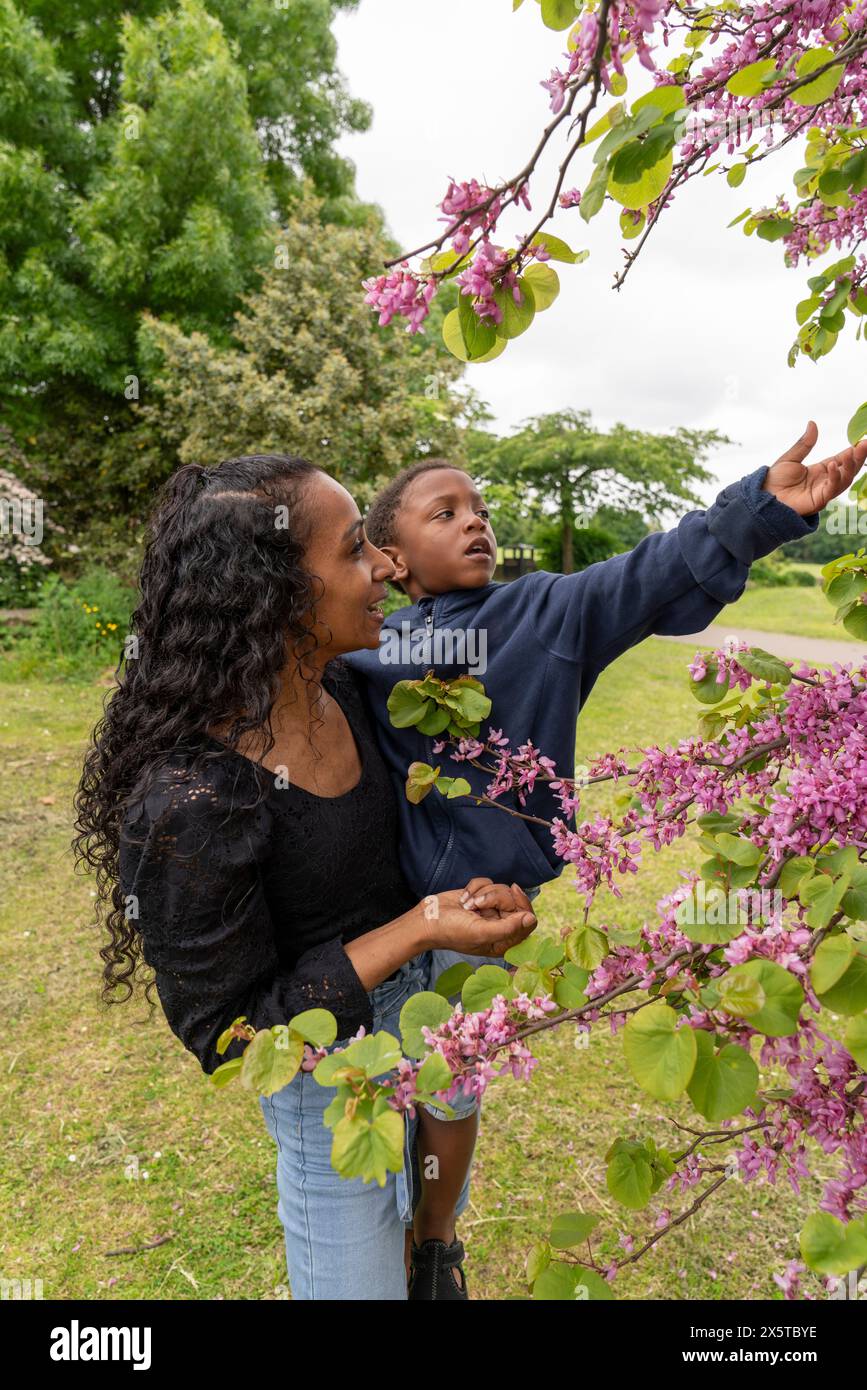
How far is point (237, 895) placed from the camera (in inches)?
49.7

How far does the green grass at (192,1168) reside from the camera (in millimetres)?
2326

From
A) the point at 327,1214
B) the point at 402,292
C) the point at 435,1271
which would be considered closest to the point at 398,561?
the point at 402,292

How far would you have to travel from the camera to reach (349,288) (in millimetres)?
8273

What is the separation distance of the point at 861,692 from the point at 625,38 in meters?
0.86

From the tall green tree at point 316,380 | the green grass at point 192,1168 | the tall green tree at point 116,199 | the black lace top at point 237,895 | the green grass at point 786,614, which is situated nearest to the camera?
the black lace top at point 237,895

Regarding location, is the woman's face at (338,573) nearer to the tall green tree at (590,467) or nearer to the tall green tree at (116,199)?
the tall green tree at (116,199)

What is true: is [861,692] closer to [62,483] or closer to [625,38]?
[625,38]

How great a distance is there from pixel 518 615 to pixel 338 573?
0.32 metres

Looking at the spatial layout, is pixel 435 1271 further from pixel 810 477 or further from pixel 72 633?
pixel 72 633

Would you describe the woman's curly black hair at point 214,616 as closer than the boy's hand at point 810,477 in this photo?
No

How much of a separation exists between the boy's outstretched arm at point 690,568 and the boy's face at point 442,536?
0.68ft

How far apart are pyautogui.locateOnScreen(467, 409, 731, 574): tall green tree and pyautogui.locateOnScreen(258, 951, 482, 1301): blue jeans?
46.4ft

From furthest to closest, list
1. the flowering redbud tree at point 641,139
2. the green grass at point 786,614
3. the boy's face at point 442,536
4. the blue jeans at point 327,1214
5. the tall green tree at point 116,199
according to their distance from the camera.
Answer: the green grass at point 786,614
the tall green tree at point 116,199
the boy's face at point 442,536
the blue jeans at point 327,1214
the flowering redbud tree at point 641,139

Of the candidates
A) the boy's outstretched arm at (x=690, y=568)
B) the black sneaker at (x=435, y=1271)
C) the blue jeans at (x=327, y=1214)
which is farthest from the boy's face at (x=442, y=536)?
the black sneaker at (x=435, y=1271)
